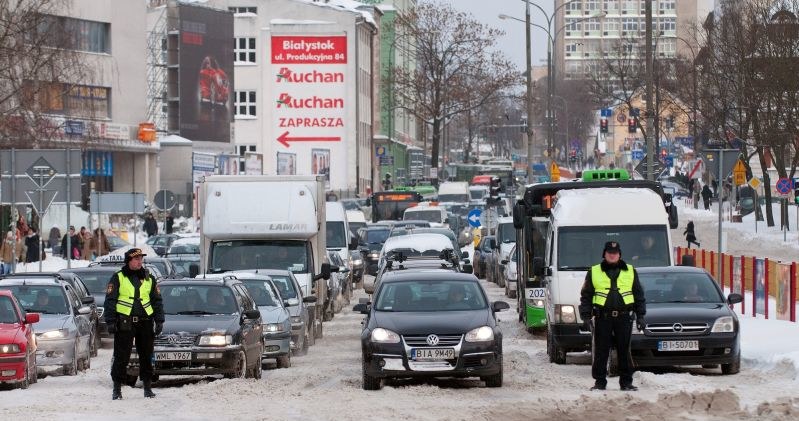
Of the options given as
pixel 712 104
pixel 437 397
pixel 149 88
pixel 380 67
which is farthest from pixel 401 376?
pixel 380 67

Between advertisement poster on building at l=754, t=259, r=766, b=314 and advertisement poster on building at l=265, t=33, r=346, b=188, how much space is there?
3198 inches

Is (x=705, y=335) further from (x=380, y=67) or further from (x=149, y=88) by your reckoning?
(x=380, y=67)

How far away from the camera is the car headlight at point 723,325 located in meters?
20.3

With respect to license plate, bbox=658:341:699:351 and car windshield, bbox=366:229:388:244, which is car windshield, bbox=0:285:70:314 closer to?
license plate, bbox=658:341:699:351

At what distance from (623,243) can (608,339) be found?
19.5ft

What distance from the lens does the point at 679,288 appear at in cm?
2150

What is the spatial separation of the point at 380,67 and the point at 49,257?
80651mm

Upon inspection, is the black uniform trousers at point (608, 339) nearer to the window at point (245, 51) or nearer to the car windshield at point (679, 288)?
the car windshield at point (679, 288)

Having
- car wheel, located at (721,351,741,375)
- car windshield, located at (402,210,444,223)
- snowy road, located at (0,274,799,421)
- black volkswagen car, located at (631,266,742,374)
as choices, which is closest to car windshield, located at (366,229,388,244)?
car windshield, located at (402,210,444,223)

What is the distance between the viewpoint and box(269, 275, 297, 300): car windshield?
2680 centimetres

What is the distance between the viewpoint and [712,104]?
2776 inches

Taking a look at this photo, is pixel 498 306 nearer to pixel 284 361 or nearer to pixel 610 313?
pixel 610 313

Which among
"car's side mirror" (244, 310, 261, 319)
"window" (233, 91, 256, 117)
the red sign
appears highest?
the red sign

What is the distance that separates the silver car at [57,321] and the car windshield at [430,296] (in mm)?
4650
